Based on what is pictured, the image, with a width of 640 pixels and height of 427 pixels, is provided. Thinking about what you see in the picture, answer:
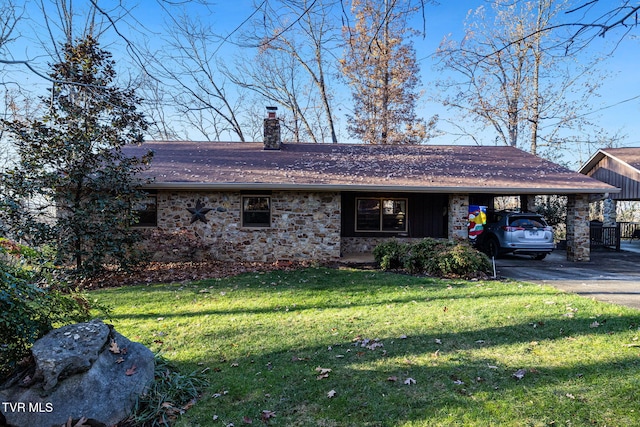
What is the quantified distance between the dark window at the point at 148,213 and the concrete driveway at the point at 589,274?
32.9ft

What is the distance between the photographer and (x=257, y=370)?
13.4 feet

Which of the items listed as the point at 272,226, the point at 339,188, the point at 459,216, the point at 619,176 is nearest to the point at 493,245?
the point at 459,216

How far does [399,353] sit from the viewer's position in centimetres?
434

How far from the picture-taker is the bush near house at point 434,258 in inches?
340

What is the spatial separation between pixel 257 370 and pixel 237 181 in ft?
23.7

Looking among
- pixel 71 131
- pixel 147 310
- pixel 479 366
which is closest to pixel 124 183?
pixel 71 131

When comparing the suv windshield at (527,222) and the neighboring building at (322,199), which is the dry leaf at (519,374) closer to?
Answer: the neighboring building at (322,199)

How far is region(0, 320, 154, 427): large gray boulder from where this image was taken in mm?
2994

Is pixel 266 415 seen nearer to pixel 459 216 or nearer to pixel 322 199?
pixel 322 199

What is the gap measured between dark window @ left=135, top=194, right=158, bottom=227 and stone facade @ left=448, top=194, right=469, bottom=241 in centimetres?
936

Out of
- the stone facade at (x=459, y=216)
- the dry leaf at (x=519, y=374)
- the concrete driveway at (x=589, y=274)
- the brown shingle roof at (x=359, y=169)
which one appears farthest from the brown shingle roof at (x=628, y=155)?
the dry leaf at (x=519, y=374)

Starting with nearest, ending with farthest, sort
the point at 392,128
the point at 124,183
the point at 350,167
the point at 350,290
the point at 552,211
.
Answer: the point at 350,290 → the point at 124,183 → the point at 350,167 → the point at 552,211 → the point at 392,128

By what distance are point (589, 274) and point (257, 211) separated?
926cm

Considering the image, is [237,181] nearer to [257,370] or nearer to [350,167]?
[350,167]
